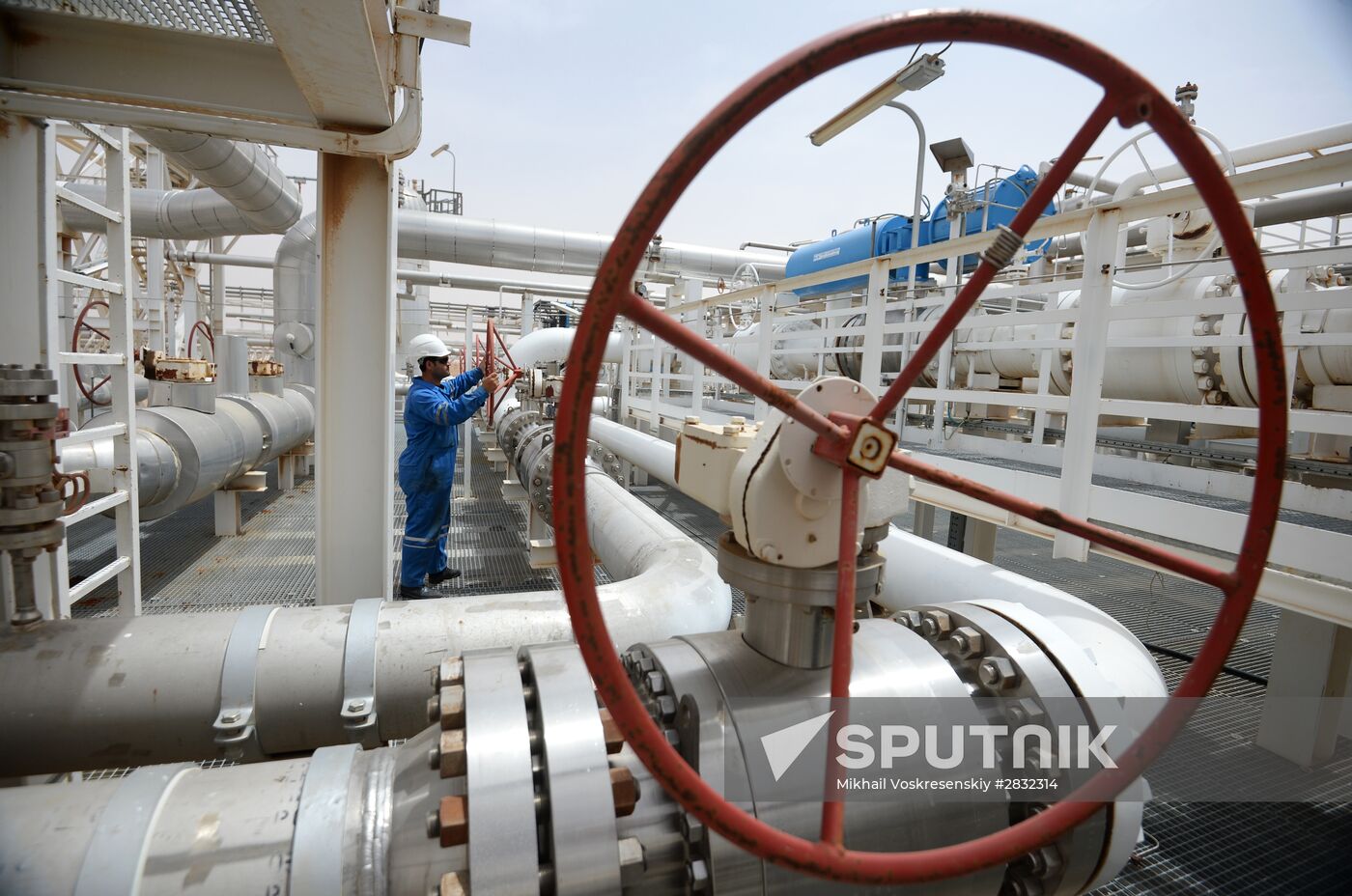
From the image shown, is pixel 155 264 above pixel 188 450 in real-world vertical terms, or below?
above

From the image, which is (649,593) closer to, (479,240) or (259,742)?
(259,742)

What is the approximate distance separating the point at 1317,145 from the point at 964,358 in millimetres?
1680

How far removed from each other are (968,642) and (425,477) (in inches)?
96.0

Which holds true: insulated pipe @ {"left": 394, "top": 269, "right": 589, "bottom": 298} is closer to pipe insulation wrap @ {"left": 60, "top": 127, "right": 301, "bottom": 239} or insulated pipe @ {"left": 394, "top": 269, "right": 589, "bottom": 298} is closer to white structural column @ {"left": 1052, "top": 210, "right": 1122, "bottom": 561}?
pipe insulation wrap @ {"left": 60, "top": 127, "right": 301, "bottom": 239}

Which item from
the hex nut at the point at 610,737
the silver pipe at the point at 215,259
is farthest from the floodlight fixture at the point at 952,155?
the silver pipe at the point at 215,259

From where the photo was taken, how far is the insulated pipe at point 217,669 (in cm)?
104

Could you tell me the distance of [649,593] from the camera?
4.48 feet

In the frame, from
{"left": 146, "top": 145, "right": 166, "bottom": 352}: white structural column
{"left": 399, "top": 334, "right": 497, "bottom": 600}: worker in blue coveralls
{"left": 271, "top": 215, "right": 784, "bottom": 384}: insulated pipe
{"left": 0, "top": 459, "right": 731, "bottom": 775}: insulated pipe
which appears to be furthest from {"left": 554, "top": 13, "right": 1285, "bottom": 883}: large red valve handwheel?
{"left": 146, "top": 145, "right": 166, "bottom": 352}: white structural column

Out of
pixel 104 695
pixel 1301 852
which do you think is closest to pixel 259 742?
pixel 104 695

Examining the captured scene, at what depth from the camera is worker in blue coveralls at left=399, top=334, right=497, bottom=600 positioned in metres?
2.75

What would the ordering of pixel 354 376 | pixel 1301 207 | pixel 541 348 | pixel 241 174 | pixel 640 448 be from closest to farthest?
pixel 354 376, pixel 1301 207, pixel 640 448, pixel 241 174, pixel 541 348

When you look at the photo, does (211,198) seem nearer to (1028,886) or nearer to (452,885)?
(452,885)

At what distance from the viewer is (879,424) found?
0.53 m

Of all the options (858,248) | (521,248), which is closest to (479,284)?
(521,248)
